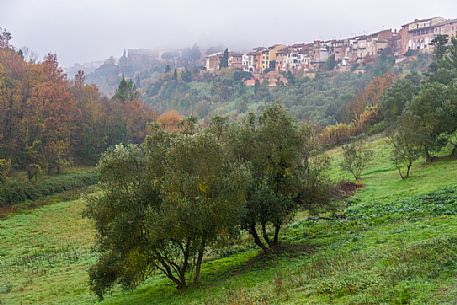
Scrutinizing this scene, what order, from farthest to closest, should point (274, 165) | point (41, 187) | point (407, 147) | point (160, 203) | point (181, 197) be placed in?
point (41, 187) → point (407, 147) → point (274, 165) → point (160, 203) → point (181, 197)

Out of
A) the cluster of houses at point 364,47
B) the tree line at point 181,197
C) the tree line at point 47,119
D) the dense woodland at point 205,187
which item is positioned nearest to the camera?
the tree line at point 181,197

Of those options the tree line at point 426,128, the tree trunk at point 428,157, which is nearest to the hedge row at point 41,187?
the tree line at point 426,128

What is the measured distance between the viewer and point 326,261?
71.4 ft

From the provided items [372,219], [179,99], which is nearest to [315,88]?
[179,99]

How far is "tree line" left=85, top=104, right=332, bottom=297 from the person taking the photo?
2341cm

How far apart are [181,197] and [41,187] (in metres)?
51.7

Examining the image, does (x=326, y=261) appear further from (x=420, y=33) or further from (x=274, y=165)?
(x=420, y=33)

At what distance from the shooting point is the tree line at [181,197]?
2341cm

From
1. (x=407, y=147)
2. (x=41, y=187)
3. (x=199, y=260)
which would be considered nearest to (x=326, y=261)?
(x=199, y=260)

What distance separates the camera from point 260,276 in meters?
23.4

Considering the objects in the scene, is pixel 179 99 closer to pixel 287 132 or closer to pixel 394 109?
pixel 394 109

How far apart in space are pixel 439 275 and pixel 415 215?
14686 mm

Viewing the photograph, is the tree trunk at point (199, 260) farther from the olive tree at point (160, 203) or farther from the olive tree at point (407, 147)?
the olive tree at point (407, 147)

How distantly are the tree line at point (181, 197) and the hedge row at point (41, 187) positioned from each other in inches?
1485
